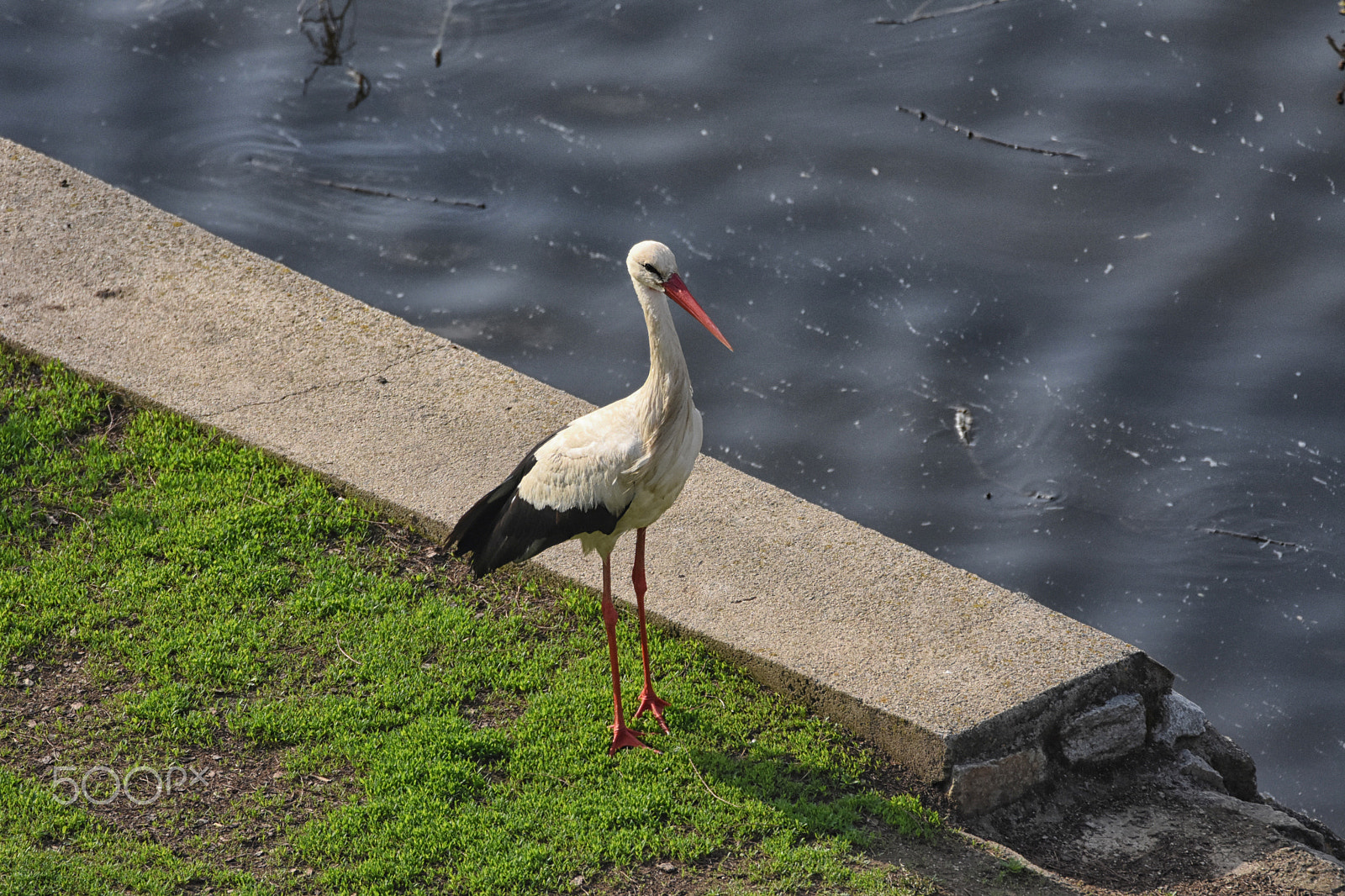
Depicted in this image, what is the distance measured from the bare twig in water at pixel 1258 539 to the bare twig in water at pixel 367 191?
5.01 m

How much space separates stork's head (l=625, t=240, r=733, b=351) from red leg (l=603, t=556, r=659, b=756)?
940 millimetres

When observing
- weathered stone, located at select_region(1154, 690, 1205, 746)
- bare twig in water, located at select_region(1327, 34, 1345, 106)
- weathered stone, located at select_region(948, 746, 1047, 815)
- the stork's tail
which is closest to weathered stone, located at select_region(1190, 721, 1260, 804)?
weathered stone, located at select_region(1154, 690, 1205, 746)

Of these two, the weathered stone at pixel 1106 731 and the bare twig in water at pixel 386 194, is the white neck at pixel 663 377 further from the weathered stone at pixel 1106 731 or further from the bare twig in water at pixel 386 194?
the bare twig in water at pixel 386 194

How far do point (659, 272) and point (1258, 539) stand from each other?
3.99m

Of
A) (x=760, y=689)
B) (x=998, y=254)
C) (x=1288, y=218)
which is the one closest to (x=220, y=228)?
(x=998, y=254)

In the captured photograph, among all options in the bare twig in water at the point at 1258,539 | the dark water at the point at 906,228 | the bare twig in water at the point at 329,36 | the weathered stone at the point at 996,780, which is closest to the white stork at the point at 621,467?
the weathered stone at the point at 996,780

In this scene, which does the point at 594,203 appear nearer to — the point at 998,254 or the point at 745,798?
the point at 998,254

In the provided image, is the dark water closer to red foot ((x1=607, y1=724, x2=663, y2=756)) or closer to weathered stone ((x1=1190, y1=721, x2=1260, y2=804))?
weathered stone ((x1=1190, y1=721, x2=1260, y2=804))

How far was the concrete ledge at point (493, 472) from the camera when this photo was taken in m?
4.78

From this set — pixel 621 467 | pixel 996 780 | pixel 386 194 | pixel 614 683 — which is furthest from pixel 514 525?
pixel 386 194

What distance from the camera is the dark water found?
23.0 ft

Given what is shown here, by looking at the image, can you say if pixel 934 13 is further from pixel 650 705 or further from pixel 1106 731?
pixel 650 705

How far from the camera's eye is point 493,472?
5.76 m

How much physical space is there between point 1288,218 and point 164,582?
22.8ft
